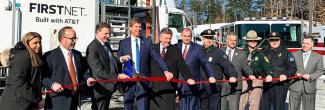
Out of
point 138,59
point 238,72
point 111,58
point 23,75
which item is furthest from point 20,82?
point 238,72

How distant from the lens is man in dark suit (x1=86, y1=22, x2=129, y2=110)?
5883mm

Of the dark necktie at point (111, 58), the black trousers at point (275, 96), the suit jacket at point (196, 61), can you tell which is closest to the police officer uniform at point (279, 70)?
the black trousers at point (275, 96)

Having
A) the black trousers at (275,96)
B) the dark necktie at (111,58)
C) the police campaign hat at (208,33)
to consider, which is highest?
the police campaign hat at (208,33)

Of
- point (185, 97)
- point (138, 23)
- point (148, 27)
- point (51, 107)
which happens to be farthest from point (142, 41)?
point (148, 27)

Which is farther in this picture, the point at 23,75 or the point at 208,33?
the point at 208,33

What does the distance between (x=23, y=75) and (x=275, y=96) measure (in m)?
4.06

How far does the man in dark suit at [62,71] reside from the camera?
532 centimetres

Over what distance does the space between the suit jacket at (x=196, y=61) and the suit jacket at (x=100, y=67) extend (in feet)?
4.01

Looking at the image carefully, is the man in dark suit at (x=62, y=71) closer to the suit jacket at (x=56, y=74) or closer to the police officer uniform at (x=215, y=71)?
the suit jacket at (x=56, y=74)

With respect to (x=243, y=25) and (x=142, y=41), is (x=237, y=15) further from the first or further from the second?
(x=142, y=41)

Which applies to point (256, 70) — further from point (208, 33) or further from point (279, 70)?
point (208, 33)

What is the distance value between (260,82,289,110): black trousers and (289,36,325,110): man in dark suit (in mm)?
195

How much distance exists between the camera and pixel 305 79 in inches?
283

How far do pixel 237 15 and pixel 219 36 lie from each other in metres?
43.4
